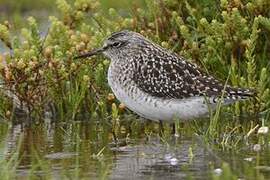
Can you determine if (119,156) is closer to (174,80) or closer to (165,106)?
(165,106)

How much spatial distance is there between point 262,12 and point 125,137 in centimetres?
213

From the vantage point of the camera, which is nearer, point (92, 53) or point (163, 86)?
point (163, 86)

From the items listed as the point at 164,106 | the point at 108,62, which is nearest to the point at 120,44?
the point at 108,62

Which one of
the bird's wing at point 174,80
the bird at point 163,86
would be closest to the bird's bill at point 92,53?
the bird at point 163,86

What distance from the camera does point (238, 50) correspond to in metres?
10.7

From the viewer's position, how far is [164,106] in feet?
31.2

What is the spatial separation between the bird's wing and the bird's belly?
6 centimetres

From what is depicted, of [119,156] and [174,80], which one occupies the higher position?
[174,80]

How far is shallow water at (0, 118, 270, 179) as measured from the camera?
25.4ft

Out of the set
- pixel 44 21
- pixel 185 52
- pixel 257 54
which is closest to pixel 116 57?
pixel 185 52

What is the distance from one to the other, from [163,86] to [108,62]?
157 cm

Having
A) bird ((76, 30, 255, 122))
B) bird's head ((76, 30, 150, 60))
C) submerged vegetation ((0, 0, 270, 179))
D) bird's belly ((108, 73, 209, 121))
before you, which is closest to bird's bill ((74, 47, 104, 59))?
bird's head ((76, 30, 150, 60))

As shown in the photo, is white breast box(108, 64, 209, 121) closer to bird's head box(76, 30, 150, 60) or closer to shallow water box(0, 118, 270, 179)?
shallow water box(0, 118, 270, 179)

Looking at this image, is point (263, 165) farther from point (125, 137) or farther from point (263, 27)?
point (263, 27)
